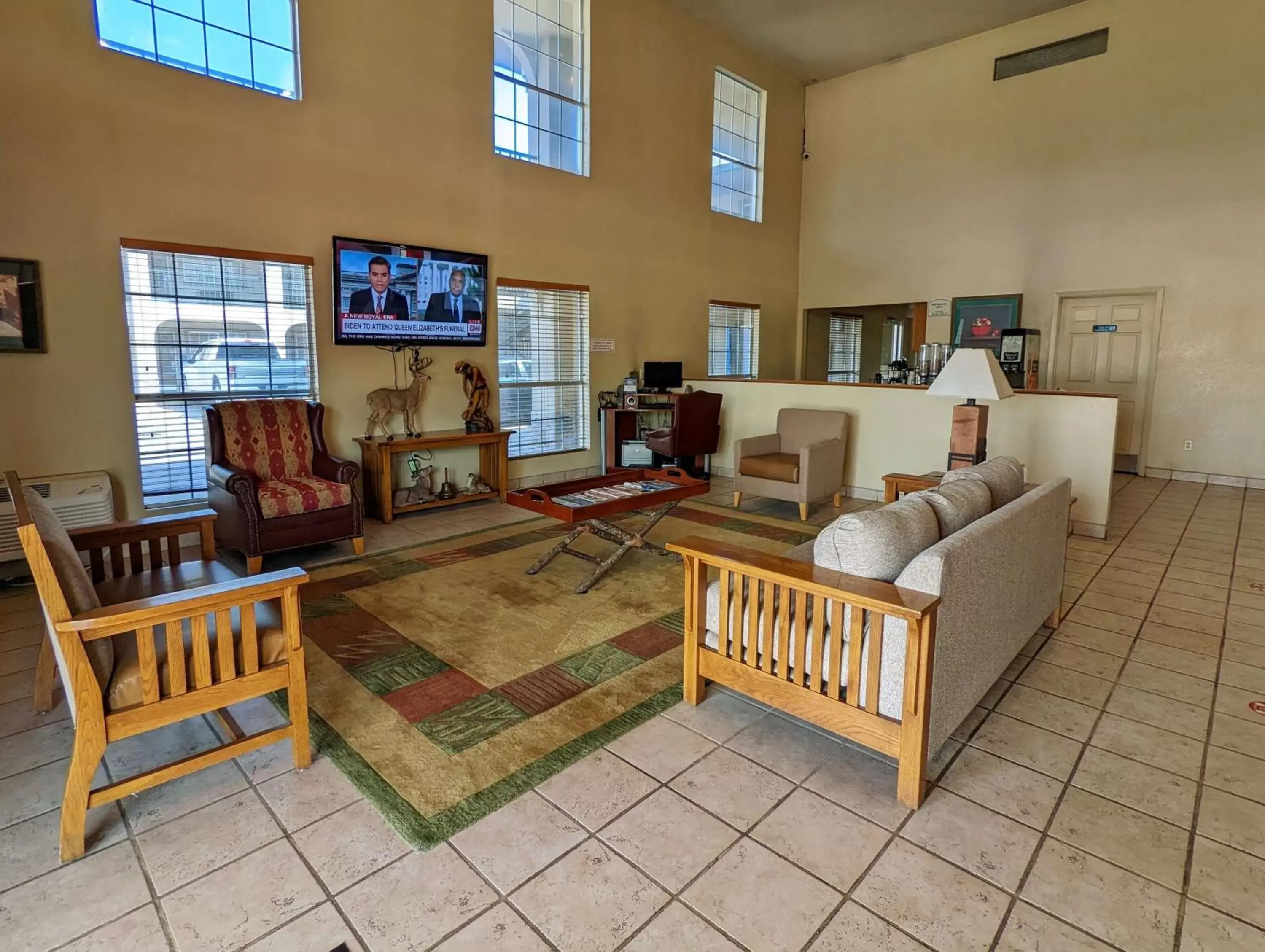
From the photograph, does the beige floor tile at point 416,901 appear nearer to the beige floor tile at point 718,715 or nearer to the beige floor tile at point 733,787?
the beige floor tile at point 733,787

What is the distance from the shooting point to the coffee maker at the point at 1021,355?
7258mm

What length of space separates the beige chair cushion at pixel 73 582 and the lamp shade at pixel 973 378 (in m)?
3.92

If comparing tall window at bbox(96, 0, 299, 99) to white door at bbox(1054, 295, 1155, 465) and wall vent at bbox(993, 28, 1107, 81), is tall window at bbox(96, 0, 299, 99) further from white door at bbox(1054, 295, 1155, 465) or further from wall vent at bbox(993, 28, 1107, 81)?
white door at bbox(1054, 295, 1155, 465)

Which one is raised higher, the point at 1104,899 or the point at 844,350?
the point at 844,350

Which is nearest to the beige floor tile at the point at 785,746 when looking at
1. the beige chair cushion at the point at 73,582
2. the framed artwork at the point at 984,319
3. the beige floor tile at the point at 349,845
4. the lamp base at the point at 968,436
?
the beige floor tile at the point at 349,845

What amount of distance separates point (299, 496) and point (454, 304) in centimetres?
223

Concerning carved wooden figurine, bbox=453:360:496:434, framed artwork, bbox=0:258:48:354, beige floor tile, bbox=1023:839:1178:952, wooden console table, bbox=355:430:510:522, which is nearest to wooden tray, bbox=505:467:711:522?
wooden console table, bbox=355:430:510:522

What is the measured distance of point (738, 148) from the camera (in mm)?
8359

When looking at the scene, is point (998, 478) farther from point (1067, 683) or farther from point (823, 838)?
point (823, 838)

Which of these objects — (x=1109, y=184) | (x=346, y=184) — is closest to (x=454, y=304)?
(x=346, y=184)

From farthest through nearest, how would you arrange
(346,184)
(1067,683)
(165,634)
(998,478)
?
(346,184) → (998,478) → (1067,683) → (165,634)

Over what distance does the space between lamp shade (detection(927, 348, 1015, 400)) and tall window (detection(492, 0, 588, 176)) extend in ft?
13.5

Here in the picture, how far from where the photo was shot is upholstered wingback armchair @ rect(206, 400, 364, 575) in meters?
3.93

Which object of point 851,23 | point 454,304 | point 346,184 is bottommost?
point 454,304
